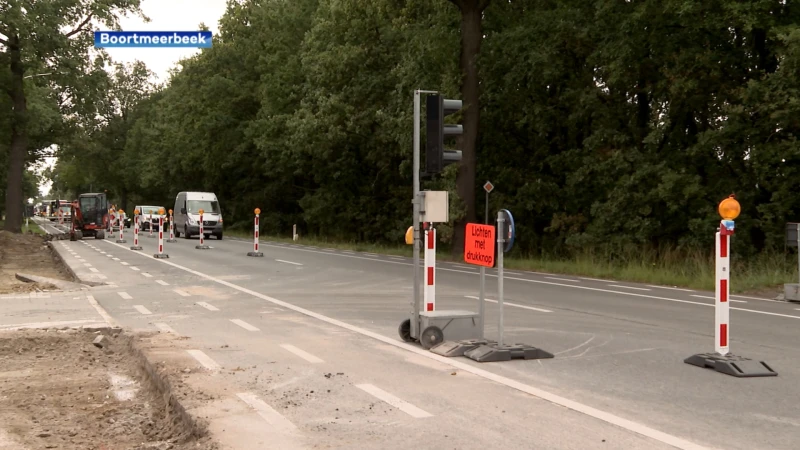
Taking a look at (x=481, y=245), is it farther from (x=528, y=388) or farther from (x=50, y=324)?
(x=50, y=324)

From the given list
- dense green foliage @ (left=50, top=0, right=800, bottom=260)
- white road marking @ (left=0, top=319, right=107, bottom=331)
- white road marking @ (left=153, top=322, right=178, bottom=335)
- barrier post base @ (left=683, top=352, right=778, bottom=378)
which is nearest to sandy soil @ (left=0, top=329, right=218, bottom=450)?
white road marking @ (left=153, top=322, right=178, bottom=335)

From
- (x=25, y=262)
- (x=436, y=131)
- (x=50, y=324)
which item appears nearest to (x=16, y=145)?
(x=25, y=262)

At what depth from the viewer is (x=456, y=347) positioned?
788 cm

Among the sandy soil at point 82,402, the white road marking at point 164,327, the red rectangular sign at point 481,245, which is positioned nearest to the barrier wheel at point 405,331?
the red rectangular sign at point 481,245

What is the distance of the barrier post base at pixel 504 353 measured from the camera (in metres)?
7.57

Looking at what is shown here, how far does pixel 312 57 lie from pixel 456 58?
39.5ft

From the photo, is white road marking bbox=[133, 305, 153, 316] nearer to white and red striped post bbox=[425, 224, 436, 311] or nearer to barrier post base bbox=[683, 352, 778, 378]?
white and red striped post bbox=[425, 224, 436, 311]

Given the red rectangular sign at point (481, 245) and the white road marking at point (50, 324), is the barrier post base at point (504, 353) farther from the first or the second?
the white road marking at point (50, 324)

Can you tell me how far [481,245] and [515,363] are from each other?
123 cm

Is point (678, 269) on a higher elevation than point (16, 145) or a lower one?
lower

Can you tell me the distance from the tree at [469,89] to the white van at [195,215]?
19.6 metres

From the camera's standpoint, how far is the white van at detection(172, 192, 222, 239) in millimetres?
41219

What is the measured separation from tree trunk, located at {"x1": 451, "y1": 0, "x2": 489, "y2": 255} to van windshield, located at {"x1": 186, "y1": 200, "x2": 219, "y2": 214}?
21.0 metres

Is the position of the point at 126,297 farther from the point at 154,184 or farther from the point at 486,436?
the point at 154,184
